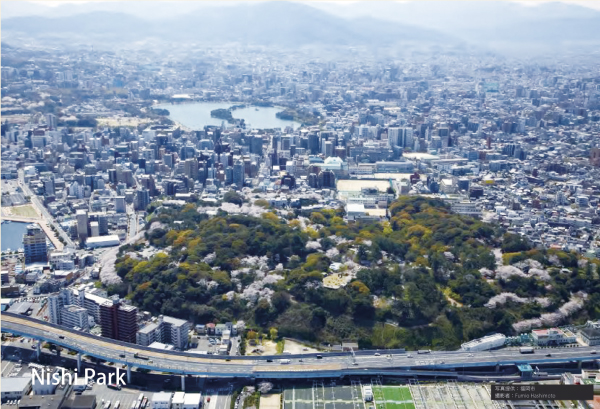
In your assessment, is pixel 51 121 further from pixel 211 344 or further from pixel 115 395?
pixel 115 395

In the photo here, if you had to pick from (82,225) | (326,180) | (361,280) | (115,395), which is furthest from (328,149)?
(115,395)

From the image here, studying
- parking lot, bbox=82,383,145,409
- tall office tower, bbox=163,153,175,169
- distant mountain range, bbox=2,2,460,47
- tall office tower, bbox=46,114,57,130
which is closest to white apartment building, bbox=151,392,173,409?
parking lot, bbox=82,383,145,409

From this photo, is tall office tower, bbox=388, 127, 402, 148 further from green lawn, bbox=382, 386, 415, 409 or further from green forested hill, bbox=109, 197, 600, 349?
green lawn, bbox=382, 386, 415, 409

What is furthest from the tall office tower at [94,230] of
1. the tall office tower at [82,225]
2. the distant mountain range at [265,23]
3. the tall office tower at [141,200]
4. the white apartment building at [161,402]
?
the distant mountain range at [265,23]

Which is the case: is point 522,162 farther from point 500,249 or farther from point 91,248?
point 91,248

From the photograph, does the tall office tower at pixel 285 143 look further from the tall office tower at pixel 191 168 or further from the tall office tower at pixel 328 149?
the tall office tower at pixel 191 168

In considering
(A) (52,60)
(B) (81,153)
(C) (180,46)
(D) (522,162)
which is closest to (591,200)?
(D) (522,162)
